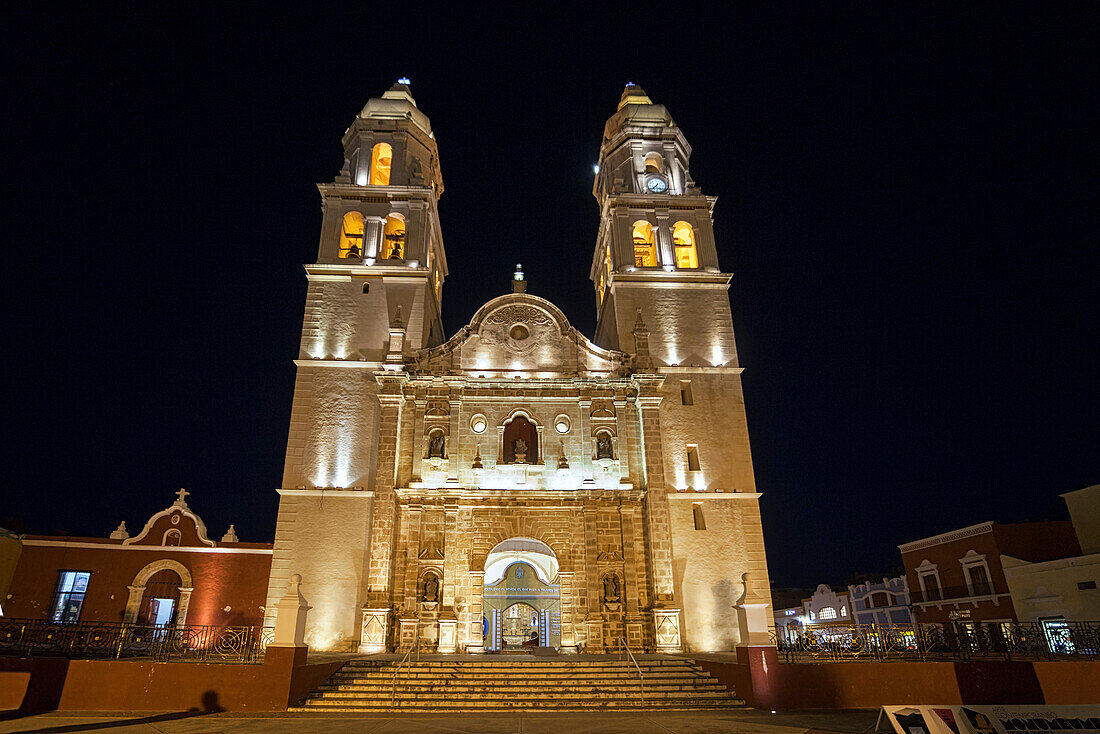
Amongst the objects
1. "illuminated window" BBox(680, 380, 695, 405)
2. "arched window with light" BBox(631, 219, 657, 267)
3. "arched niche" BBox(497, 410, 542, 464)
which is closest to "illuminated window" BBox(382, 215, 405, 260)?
"arched niche" BBox(497, 410, 542, 464)

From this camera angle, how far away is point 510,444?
72.2 ft

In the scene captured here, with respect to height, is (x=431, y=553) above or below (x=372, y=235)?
below

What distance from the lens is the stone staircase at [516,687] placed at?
13.4 m

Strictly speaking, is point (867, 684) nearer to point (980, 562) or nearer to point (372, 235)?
point (980, 562)

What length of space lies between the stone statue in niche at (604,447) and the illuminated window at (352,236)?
11.6 meters

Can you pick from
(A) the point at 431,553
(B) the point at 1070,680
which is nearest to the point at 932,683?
(B) the point at 1070,680

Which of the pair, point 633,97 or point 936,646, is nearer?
point 936,646

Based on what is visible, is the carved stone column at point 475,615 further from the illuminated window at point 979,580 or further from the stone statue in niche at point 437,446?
the illuminated window at point 979,580

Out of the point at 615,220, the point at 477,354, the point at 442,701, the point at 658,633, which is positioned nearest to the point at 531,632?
the point at 658,633

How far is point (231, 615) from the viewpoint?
2225 centimetres

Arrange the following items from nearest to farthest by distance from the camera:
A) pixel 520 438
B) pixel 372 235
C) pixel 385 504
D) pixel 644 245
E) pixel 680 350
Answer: pixel 385 504, pixel 520 438, pixel 680 350, pixel 372 235, pixel 644 245

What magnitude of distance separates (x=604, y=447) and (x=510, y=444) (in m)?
3.18

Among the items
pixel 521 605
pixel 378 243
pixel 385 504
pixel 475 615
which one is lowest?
pixel 475 615

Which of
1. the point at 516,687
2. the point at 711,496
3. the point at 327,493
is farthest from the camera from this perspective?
the point at 711,496
